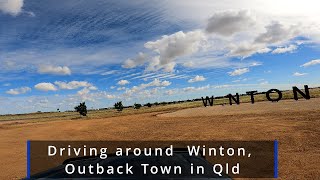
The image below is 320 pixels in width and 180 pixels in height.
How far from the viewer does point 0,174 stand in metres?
10.3

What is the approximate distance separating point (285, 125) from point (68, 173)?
14.1 metres

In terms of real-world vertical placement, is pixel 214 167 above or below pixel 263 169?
above

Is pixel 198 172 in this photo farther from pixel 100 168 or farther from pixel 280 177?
pixel 280 177

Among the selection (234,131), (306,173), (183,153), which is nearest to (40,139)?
(234,131)

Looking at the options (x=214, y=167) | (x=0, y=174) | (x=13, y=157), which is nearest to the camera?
(x=214, y=167)

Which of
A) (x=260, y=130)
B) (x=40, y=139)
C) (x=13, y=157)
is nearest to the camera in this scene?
(x=13, y=157)

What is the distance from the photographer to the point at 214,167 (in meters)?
3.07

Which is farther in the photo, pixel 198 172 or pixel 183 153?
pixel 183 153

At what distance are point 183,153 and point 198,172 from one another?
538 mm

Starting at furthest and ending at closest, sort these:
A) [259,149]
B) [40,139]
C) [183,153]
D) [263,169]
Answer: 1. [40,139]
2. [259,149]
3. [263,169]
4. [183,153]

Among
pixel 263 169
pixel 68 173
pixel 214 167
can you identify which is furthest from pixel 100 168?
pixel 263 169

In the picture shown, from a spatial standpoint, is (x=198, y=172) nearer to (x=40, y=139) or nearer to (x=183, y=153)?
(x=183, y=153)

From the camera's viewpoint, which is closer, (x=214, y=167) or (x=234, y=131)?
(x=214, y=167)

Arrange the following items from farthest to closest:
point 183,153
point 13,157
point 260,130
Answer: point 260,130 → point 13,157 → point 183,153
